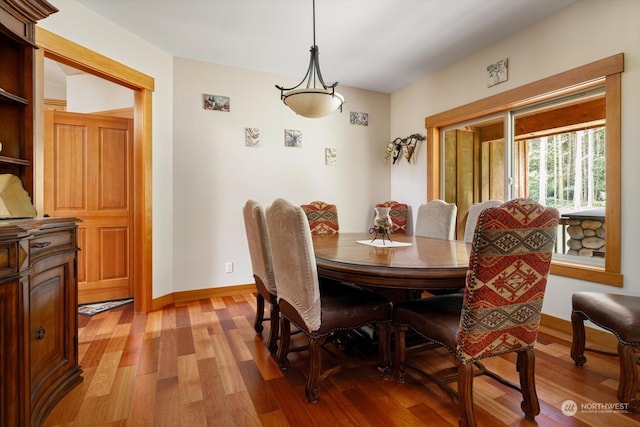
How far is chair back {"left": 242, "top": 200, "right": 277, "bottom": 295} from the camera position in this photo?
82.3 inches

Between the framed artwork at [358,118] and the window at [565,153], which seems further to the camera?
the framed artwork at [358,118]

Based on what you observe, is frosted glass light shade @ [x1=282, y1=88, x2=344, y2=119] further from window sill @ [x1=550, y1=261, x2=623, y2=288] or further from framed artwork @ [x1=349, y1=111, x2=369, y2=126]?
window sill @ [x1=550, y1=261, x2=623, y2=288]

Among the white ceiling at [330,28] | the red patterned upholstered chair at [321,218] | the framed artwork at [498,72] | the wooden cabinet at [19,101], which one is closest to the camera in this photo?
the wooden cabinet at [19,101]

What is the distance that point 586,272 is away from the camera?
238 centimetres

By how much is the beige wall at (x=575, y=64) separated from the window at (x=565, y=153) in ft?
0.18

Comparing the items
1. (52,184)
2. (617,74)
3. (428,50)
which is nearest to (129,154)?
(52,184)

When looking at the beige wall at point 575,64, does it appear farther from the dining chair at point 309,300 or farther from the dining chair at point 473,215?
the dining chair at point 309,300

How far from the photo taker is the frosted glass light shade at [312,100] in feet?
6.82

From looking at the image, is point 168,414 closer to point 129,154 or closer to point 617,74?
point 129,154

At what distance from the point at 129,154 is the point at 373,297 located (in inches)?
119

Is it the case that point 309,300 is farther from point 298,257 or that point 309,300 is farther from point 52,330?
point 52,330

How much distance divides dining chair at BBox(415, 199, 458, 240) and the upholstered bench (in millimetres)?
1034

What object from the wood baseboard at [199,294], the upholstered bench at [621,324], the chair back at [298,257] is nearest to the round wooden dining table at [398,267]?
the chair back at [298,257]

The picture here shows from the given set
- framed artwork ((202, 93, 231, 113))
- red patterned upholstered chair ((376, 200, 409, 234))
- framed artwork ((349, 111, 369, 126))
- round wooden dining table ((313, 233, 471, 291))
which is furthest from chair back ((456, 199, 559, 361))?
framed artwork ((349, 111, 369, 126))
